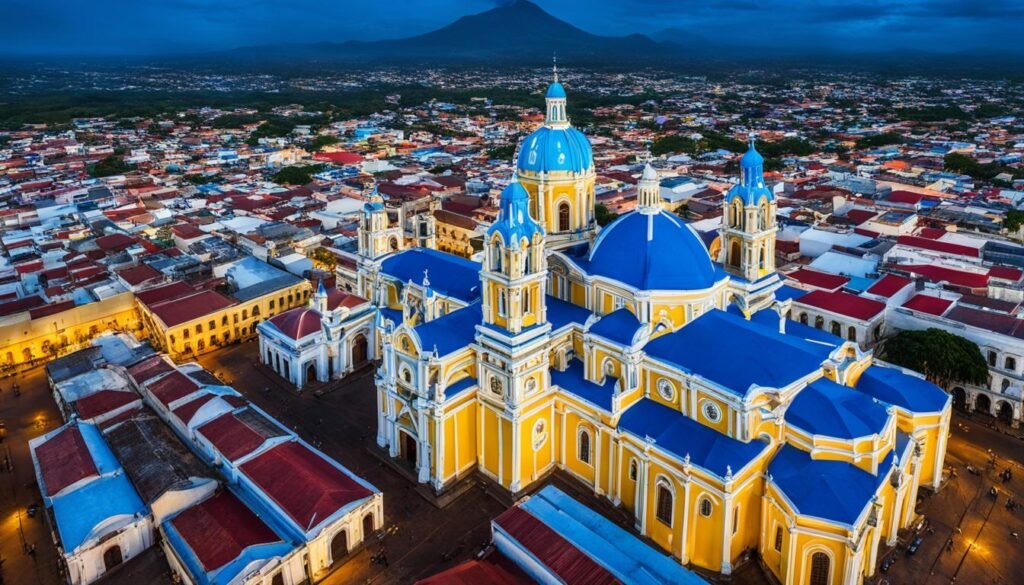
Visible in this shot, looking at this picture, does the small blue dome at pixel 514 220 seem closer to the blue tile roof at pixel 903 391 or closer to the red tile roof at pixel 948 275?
the blue tile roof at pixel 903 391

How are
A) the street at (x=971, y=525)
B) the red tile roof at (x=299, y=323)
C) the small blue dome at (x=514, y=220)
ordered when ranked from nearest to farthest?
1. the street at (x=971, y=525)
2. the small blue dome at (x=514, y=220)
3. the red tile roof at (x=299, y=323)

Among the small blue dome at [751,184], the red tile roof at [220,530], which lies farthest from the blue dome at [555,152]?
the red tile roof at [220,530]

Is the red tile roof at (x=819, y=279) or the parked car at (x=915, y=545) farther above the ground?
the red tile roof at (x=819, y=279)

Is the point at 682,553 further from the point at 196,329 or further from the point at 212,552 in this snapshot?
the point at 196,329

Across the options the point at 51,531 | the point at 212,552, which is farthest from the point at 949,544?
the point at 51,531

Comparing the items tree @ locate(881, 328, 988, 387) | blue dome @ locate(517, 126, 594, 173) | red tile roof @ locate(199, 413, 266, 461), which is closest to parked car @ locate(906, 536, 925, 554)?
tree @ locate(881, 328, 988, 387)

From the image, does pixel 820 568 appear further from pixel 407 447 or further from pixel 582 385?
pixel 407 447

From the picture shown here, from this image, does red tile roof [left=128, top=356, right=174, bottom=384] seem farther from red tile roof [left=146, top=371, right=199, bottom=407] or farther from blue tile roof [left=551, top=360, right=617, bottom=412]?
blue tile roof [left=551, top=360, right=617, bottom=412]
